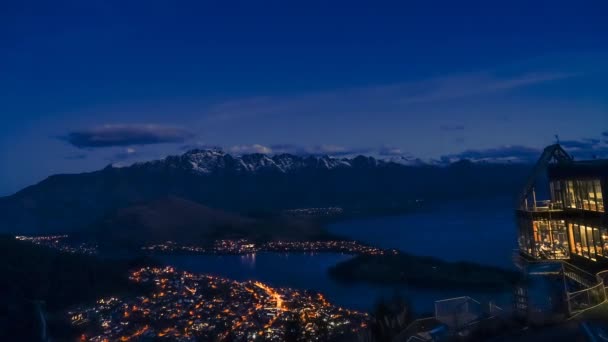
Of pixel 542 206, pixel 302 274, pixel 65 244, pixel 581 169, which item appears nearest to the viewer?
pixel 581 169

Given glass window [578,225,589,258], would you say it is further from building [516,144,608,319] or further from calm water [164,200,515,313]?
calm water [164,200,515,313]

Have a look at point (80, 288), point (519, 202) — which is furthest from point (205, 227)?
point (519, 202)

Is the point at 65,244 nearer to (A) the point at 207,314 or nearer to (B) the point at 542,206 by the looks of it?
(A) the point at 207,314

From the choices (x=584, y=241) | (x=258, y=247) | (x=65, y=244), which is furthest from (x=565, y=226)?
(x=65, y=244)

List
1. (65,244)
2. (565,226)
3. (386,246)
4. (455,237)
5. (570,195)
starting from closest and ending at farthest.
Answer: (570,195) → (565,226) → (386,246) → (455,237) → (65,244)

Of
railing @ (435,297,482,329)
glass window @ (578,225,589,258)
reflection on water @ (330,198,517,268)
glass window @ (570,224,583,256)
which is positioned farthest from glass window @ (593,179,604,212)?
reflection on water @ (330,198,517,268)

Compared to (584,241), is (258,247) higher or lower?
lower

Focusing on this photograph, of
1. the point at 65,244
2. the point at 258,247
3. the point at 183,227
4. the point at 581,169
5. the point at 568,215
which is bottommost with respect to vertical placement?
the point at 258,247

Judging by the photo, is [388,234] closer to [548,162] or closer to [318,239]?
[318,239]
